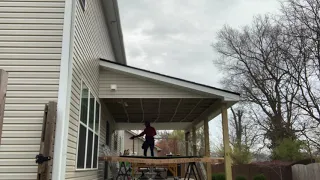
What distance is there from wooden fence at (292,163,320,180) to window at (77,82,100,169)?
14.1 metres

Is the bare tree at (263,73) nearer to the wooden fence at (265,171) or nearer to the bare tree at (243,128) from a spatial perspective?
the bare tree at (243,128)

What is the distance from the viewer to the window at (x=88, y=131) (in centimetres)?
652

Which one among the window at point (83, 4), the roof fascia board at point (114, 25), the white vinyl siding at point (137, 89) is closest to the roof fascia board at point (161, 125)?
the roof fascia board at point (114, 25)

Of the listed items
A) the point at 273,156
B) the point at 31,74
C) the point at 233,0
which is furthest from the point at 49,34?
the point at 273,156

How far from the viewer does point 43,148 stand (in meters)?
4.75

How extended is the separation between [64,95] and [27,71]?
2.61ft

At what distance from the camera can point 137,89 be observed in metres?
8.41

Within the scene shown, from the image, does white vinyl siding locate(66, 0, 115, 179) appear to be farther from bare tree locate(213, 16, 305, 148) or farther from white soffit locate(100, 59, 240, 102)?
bare tree locate(213, 16, 305, 148)

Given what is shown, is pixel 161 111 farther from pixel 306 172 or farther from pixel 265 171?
pixel 265 171

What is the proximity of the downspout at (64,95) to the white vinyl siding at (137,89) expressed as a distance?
300 centimetres

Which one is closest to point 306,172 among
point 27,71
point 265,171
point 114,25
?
point 265,171

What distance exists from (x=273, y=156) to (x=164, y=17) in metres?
13.0

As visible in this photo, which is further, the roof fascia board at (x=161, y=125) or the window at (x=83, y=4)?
the roof fascia board at (x=161, y=125)

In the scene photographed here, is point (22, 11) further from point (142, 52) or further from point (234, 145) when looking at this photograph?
point (234, 145)
